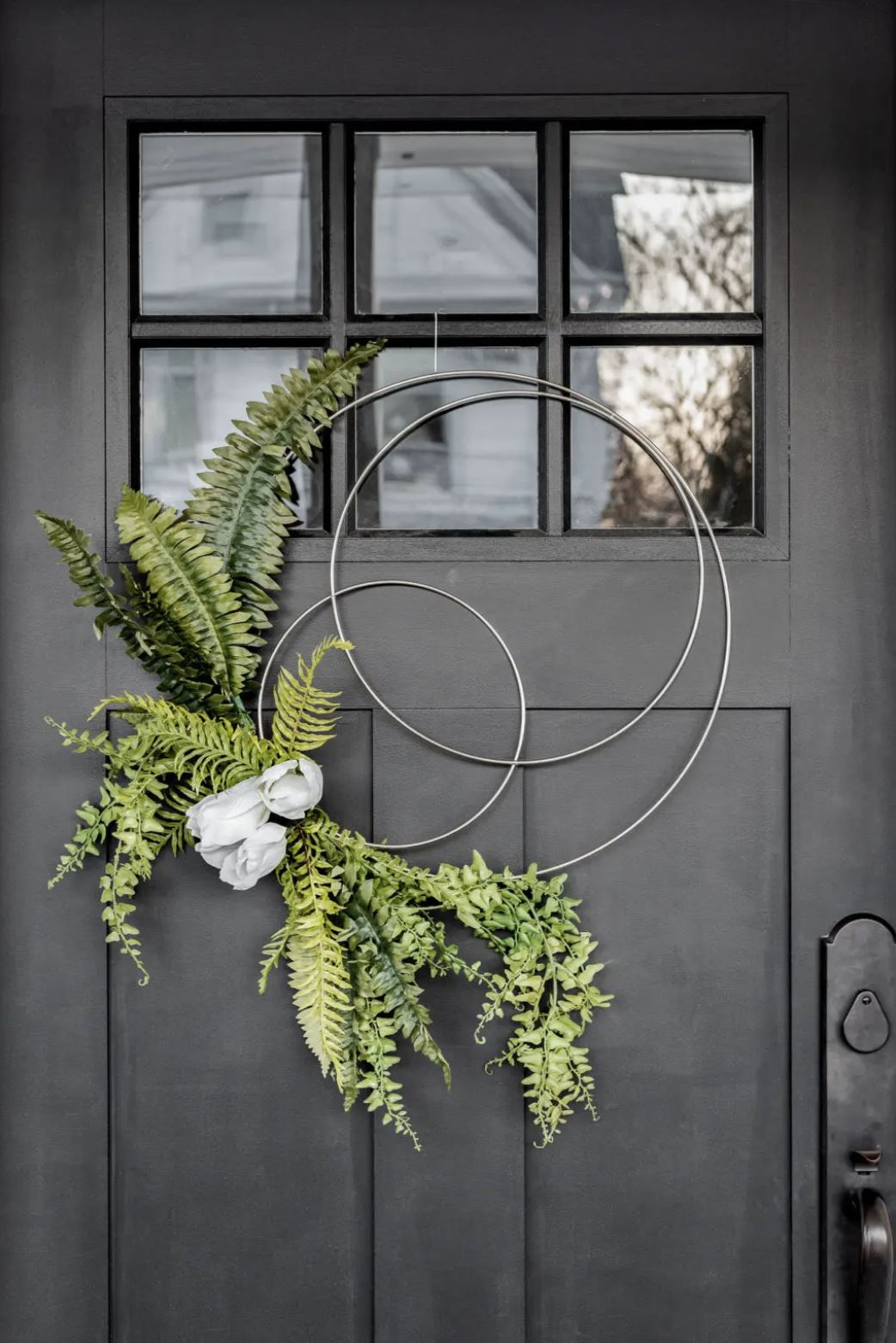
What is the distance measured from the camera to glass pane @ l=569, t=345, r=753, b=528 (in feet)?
3.39

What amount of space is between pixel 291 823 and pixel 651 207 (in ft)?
2.41

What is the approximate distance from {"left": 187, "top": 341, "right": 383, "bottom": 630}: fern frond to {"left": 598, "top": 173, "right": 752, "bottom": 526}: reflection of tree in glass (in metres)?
0.28

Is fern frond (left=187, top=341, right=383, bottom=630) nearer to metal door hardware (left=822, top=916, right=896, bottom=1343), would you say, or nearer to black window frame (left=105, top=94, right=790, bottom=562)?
black window frame (left=105, top=94, right=790, bottom=562)

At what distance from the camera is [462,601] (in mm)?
1018

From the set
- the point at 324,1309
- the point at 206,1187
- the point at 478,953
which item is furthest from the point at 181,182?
the point at 324,1309

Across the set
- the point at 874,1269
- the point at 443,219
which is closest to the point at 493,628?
the point at 443,219

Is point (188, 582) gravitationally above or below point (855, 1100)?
above

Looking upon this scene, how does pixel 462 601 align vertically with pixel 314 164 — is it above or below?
below

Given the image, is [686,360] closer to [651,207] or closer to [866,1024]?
[651,207]

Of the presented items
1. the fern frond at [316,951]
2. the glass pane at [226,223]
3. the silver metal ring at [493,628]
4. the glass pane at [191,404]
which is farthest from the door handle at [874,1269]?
the glass pane at [226,223]

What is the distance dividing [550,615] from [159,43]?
709 millimetres

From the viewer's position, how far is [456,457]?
40.9 inches

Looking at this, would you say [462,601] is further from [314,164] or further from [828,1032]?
[828,1032]

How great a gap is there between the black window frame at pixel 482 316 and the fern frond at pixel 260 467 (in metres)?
0.05
